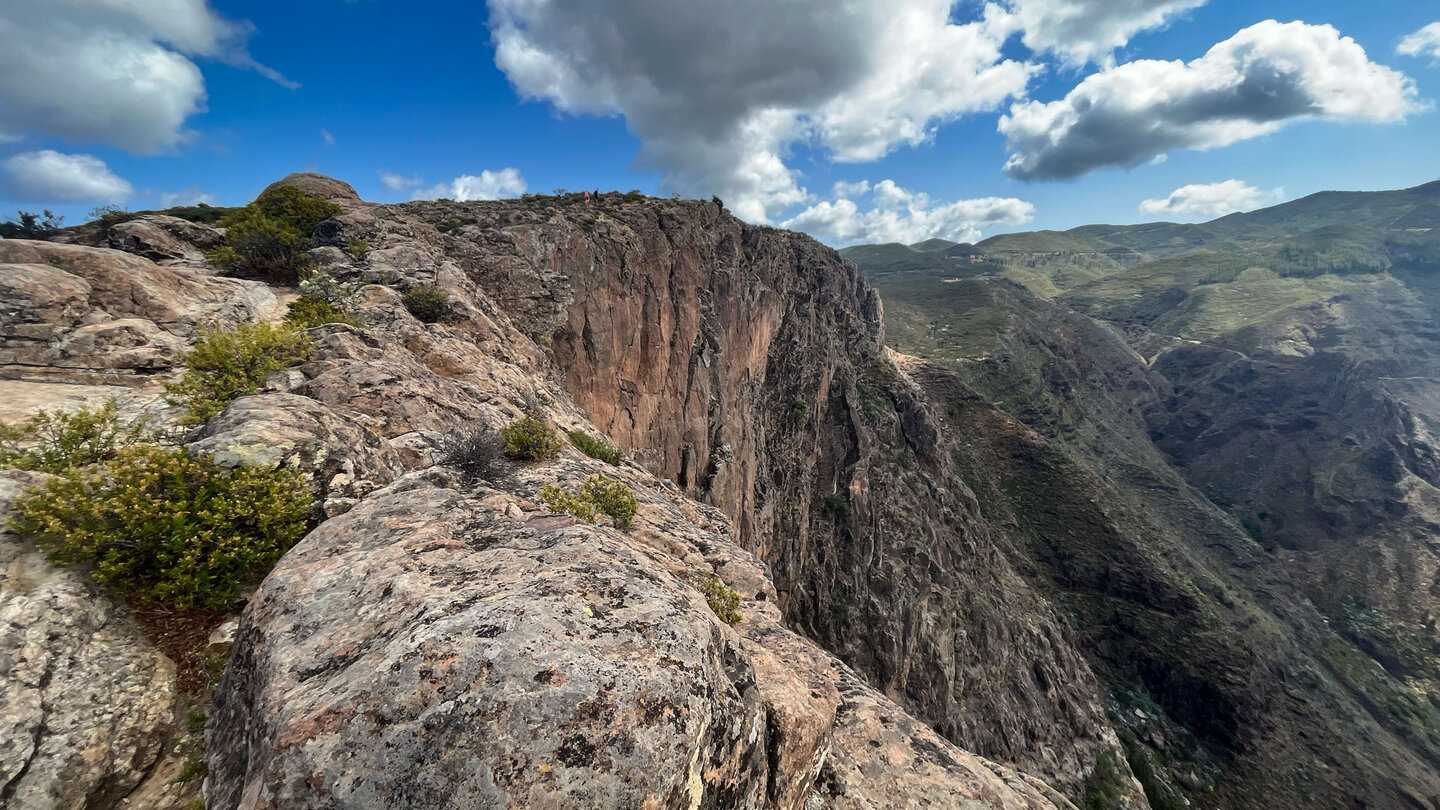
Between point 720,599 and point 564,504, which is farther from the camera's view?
point 720,599

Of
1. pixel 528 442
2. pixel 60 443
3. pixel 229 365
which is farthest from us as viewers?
pixel 528 442

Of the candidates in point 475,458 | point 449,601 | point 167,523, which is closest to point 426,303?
point 475,458

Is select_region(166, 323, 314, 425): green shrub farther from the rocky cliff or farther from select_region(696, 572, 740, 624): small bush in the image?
select_region(696, 572, 740, 624): small bush

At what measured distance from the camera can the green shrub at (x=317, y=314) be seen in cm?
1104

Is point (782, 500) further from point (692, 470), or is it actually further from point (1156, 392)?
point (1156, 392)

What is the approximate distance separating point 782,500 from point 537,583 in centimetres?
4278

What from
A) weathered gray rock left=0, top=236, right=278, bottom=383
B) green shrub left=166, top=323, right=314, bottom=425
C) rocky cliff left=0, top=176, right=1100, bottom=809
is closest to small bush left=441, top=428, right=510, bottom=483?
rocky cliff left=0, top=176, right=1100, bottom=809

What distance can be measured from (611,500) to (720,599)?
2.63 m

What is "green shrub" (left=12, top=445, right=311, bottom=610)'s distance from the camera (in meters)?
4.61

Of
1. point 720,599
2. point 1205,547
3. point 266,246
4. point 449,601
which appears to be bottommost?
point 1205,547

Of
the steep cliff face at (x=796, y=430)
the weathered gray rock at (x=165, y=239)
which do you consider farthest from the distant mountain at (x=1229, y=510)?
the weathered gray rock at (x=165, y=239)

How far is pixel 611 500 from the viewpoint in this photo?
8891 millimetres

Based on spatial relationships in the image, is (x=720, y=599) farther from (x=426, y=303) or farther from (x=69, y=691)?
(x=426, y=303)

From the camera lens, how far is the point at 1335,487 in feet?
284
